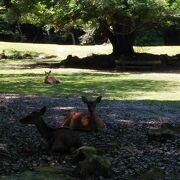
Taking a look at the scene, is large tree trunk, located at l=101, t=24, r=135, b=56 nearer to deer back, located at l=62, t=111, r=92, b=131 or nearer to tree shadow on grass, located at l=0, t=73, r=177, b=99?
tree shadow on grass, located at l=0, t=73, r=177, b=99

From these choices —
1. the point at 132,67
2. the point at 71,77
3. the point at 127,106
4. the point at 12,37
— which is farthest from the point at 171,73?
the point at 12,37

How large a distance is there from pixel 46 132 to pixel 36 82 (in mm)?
16219

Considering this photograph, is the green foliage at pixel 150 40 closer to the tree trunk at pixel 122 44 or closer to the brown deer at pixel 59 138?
the tree trunk at pixel 122 44

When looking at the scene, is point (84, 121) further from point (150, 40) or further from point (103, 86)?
point (150, 40)

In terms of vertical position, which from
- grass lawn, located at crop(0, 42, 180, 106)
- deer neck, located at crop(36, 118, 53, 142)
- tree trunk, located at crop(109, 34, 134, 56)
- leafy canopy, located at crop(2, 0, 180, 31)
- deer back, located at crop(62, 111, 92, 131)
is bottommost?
grass lawn, located at crop(0, 42, 180, 106)

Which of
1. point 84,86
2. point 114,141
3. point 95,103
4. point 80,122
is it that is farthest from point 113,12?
point 114,141

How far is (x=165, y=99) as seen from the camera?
18.8 m

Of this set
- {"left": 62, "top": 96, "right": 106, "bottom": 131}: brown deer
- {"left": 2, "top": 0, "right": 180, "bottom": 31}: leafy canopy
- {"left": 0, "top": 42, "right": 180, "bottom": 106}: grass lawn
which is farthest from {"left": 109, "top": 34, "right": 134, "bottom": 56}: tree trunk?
{"left": 62, "top": 96, "right": 106, "bottom": 131}: brown deer

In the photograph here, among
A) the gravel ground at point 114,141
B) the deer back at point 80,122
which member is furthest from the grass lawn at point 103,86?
the deer back at point 80,122

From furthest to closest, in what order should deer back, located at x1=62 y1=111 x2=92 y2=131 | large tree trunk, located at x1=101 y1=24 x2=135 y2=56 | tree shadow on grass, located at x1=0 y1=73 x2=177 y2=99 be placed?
1. large tree trunk, located at x1=101 y1=24 x2=135 y2=56
2. tree shadow on grass, located at x1=0 y1=73 x2=177 y2=99
3. deer back, located at x1=62 y1=111 x2=92 y2=131

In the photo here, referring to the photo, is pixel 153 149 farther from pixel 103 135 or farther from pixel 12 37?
pixel 12 37

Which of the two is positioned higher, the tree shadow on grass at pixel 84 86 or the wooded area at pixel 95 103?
the wooded area at pixel 95 103

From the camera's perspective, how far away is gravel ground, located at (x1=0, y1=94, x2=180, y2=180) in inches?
294

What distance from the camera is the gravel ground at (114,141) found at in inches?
294
